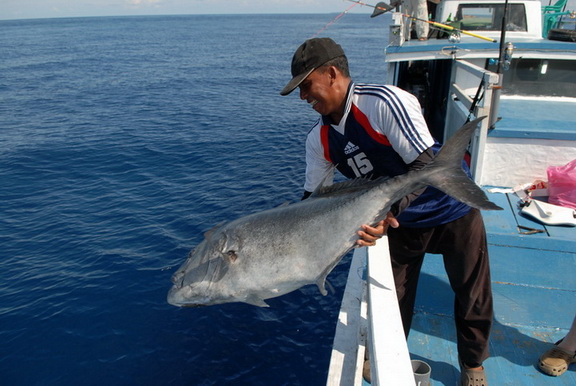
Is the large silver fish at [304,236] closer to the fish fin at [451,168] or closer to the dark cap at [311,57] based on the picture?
the fish fin at [451,168]

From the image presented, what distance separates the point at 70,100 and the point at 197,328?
19858mm

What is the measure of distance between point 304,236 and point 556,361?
247 cm

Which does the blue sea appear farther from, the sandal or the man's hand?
the man's hand

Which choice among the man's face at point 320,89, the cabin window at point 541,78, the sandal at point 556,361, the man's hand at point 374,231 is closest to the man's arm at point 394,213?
the man's hand at point 374,231

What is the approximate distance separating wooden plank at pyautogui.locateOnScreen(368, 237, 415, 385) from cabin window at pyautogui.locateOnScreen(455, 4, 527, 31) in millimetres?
8872

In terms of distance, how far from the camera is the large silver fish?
2617 mm

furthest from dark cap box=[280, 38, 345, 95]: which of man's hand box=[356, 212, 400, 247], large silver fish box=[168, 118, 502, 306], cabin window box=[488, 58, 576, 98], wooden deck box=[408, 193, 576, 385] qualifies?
cabin window box=[488, 58, 576, 98]

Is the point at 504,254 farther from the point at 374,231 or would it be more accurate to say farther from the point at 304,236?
the point at 304,236

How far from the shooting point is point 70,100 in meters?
23.1

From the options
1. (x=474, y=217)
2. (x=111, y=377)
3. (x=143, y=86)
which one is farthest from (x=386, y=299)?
(x=143, y=86)

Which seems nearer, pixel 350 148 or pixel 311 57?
pixel 311 57

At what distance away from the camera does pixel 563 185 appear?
215 inches

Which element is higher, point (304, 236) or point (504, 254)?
point (304, 236)

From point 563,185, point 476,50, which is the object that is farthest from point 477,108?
point 476,50
